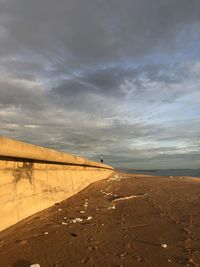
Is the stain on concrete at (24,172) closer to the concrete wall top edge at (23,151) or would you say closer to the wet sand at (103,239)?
the concrete wall top edge at (23,151)

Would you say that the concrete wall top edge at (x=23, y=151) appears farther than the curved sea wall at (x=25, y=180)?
No

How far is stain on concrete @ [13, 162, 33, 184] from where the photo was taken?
4.63 metres

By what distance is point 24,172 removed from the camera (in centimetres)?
494

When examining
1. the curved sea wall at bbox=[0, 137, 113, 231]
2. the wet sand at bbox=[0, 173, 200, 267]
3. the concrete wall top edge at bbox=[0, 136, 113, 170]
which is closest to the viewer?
the wet sand at bbox=[0, 173, 200, 267]

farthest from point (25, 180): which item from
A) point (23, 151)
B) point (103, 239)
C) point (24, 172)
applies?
point (103, 239)

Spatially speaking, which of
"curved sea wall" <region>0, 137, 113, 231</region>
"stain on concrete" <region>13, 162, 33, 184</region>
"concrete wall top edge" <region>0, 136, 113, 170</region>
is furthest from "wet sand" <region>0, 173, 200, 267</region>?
"concrete wall top edge" <region>0, 136, 113, 170</region>

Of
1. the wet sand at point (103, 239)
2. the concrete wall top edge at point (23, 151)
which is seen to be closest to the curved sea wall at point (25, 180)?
the concrete wall top edge at point (23, 151)

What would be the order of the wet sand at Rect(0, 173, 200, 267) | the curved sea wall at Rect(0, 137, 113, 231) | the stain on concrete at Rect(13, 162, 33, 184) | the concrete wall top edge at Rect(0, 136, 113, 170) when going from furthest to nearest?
1. the stain on concrete at Rect(13, 162, 33, 184)
2. the curved sea wall at Rect(0, 137, 113, 231)
3. the concrete wall top edge at Rect(0, 136, 113, 170)
4. the wet sand at Rect(0, 173, 200, 267)

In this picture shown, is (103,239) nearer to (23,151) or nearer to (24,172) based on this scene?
(23,151)

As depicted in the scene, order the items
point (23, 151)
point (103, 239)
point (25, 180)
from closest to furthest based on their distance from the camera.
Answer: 1. point (103, 239)
2. point (23, 151)
3. point (25, 180)

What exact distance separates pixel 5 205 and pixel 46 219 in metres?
0.96

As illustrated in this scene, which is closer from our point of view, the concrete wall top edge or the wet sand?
the wet sand

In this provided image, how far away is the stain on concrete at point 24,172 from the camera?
4627mm

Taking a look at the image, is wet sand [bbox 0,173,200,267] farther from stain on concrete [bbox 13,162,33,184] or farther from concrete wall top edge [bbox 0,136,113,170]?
concrete wall top edge [bbox 0,136,113,170]
